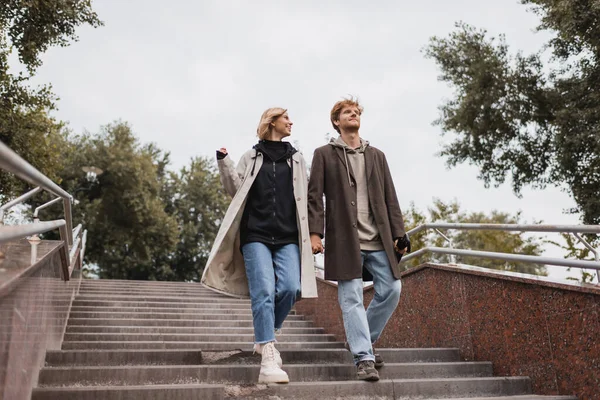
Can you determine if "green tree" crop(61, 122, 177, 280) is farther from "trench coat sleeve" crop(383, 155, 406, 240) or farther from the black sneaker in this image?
the black sneaker

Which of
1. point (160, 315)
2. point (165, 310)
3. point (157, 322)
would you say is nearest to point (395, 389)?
point (157, 322)

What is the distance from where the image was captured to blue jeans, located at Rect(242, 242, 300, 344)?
11.7ft

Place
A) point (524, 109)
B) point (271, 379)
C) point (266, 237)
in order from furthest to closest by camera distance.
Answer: point (524, 109) → point (266, 237) → point (271, 379)

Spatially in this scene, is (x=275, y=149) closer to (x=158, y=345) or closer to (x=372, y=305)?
(x=372, y=305)

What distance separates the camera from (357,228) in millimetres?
3877

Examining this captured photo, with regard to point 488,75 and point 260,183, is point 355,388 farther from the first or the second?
point 488,75

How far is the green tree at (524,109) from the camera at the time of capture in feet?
46.0

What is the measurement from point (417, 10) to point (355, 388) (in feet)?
41.3

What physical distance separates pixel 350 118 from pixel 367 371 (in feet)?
6.15

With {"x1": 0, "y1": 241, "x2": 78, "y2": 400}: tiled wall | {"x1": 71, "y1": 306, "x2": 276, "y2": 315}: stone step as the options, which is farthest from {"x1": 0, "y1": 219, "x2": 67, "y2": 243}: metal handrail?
{"x1": 71, "y1": 306, "x2": 276, "y2": 315}: stone step

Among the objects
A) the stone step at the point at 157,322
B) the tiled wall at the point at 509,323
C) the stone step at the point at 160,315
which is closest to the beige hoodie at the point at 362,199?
the tiled wall at the point at 509,323

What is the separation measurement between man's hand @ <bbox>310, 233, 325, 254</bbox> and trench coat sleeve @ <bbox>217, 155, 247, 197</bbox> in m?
0.64

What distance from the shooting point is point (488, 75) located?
16078 mm

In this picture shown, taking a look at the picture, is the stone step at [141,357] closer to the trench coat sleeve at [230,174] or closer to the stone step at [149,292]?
the trench coat sleeve at [230,174]
